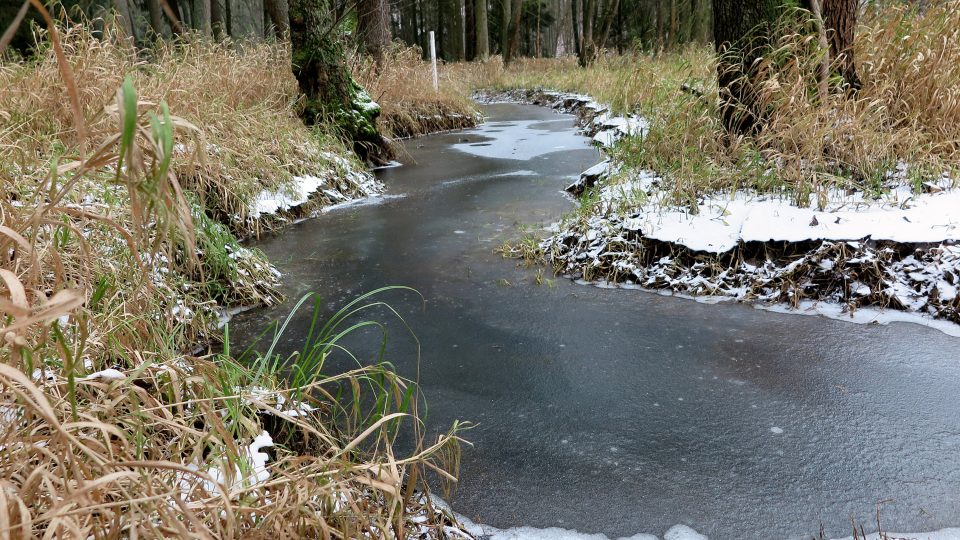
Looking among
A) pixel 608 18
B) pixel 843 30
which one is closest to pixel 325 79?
pixel 843 30

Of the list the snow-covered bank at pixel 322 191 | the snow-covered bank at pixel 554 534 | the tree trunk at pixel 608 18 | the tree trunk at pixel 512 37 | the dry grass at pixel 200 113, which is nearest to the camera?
the snow-covered bank at pixel 554 534

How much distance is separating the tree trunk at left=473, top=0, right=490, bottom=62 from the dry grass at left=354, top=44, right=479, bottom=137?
8379 millimetres

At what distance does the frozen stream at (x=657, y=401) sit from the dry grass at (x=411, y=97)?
16.4 feet

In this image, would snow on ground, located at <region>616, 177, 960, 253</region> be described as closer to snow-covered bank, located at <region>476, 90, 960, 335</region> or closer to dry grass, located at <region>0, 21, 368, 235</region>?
snow-covered bank, located at <region>476, 90, 960, 335</region>

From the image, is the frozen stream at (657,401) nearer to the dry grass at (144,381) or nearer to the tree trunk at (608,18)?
the dry grass at (144,381)

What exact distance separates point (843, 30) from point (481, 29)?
55.0 ft

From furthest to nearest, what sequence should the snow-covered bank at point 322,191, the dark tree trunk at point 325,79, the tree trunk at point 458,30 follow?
the tree trunk at point 458,30, the dark tree trunk at point 325,79, the snow-covered bank at point 322,191

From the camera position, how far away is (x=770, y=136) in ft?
13.8

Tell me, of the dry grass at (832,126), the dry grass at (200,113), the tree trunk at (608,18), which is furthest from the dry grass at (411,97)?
the tree trunk at (608,18)

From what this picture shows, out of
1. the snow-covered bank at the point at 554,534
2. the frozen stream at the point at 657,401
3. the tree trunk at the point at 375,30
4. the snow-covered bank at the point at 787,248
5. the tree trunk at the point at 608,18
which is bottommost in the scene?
the snow-covered bank at the point at 554,534

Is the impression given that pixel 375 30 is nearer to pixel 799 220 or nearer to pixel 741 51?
pixel 741 51

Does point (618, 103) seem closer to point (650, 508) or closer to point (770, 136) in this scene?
point (770, 136)

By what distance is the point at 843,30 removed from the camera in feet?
15.2

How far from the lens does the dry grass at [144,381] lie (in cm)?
116
